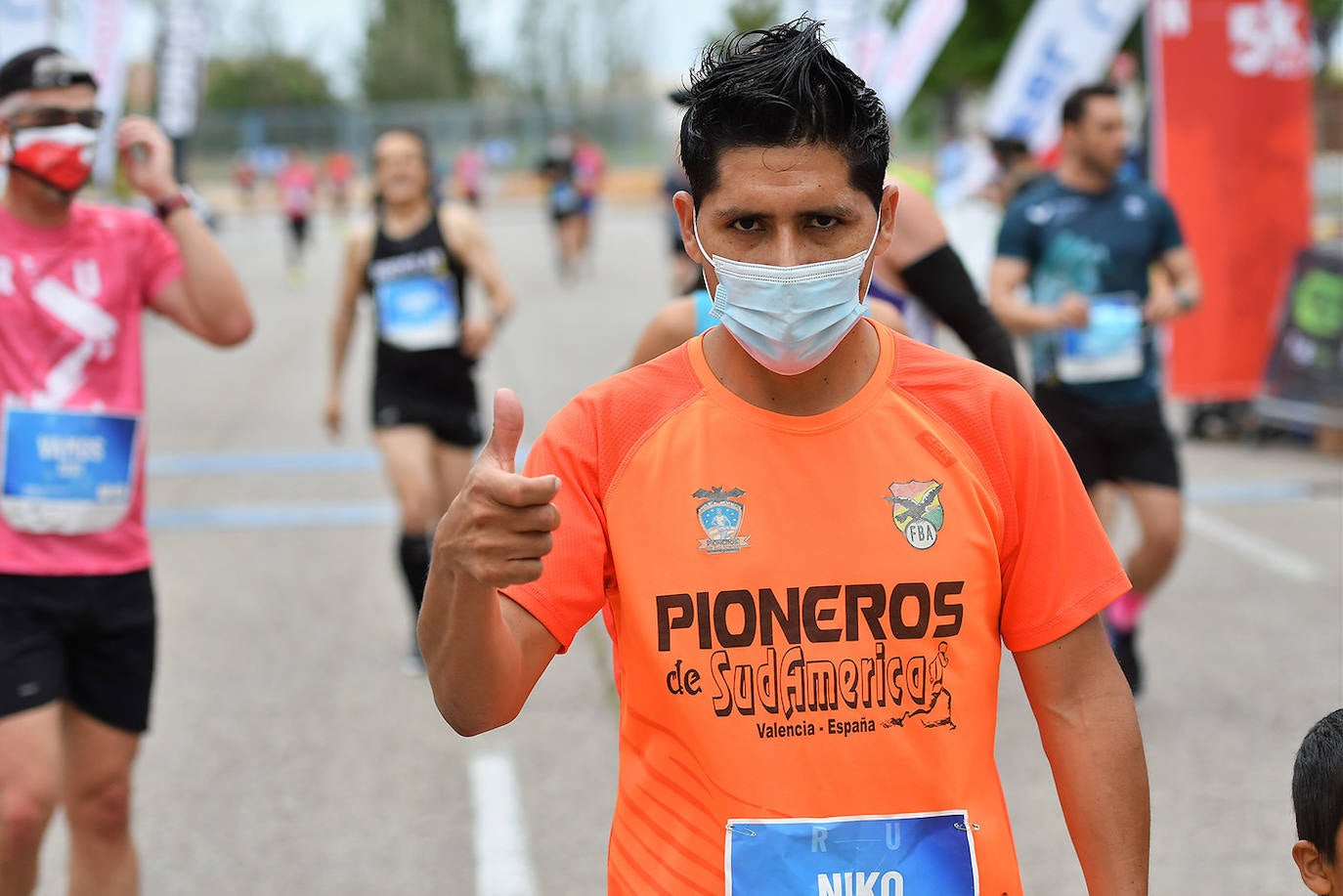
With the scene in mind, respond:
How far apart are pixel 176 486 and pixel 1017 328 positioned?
6.85 meters

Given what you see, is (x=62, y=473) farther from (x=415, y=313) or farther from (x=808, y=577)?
(x=415, y=313)

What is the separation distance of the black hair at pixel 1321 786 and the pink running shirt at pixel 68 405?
2.66 meters

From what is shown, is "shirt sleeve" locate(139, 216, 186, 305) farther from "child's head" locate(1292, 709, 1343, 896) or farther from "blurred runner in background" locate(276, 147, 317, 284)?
"blurred runner in background" locate(276, 147, 317, 284)

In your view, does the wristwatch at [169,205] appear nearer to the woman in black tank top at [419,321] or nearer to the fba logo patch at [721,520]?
the fba logo patch at [721,520]

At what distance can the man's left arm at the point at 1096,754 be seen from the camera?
221 cm

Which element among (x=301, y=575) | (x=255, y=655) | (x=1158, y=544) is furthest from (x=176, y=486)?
(x=1158, y=544)

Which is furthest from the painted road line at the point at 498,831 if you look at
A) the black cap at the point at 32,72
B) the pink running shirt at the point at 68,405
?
the black cap at the point at 32,72

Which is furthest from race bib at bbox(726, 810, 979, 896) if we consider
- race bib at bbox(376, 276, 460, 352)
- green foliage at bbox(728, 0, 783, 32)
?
green foliage at bbox(728, 0, 783, 32)

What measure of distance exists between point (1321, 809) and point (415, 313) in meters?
5.31

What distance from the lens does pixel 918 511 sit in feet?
7.11

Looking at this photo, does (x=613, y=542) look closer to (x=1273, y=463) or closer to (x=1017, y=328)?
(x=1017, y=328)

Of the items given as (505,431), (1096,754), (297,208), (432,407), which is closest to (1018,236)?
(432,407)

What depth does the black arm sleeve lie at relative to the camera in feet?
12.0

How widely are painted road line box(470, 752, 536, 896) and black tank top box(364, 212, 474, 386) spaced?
6.12ft
